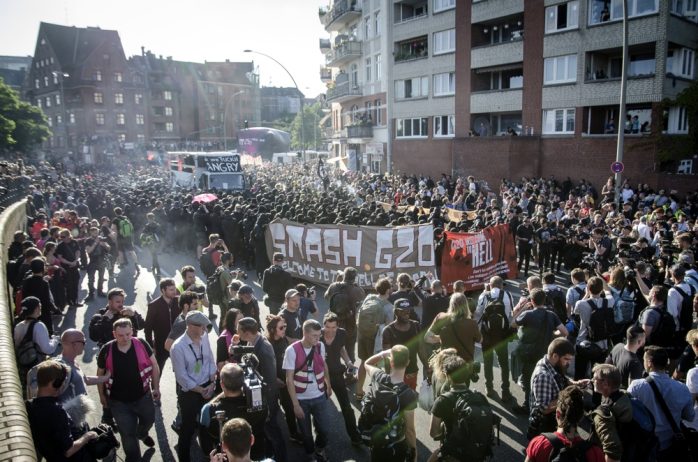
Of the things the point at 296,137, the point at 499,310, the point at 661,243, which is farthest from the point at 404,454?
the point at 296,137

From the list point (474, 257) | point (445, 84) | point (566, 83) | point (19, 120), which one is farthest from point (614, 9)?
point (19, 120)

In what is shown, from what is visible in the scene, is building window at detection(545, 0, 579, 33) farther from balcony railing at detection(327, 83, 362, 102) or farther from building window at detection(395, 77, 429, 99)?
balcony railing at detection(327, 83, 362, 102)

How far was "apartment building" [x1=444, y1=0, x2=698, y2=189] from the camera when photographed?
25391 mm

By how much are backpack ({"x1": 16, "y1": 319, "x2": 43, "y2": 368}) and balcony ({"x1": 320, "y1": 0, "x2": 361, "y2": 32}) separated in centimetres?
4279

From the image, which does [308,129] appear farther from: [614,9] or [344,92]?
[614,9]

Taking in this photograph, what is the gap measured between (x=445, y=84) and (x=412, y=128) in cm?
431

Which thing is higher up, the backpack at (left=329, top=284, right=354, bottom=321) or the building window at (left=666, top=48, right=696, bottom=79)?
the building window at (left=666, top=48, right=696, bottom=79)

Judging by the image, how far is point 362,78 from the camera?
45.4 meters

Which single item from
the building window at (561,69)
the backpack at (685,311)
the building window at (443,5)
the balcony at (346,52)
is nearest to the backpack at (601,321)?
the backpack at (685,311)

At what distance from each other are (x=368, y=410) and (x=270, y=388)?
134 cm

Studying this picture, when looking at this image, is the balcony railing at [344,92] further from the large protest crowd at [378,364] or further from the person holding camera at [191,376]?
the person holding camera at [191,376]

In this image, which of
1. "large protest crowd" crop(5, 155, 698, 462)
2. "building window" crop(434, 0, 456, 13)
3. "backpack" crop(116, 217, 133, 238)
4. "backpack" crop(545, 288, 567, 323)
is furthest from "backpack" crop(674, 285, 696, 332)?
"building window" crop(434, 0, 456, 13)

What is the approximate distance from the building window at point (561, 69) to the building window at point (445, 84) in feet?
23.5

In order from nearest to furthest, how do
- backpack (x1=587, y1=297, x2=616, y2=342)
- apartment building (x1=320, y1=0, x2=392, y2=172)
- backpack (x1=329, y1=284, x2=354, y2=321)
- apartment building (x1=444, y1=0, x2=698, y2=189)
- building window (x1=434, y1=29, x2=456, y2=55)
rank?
backpack (x1=587, y1=297, x2=616, y2=342) → backpack (x1=329, y1=284, x2=354, y2=321) → apartment building (x1=444, y1=0, x2=698, y2=189) → building window (x1=434, y1=29, x2=456, y2=55) → apartment building (x1=320, y1=0, x2=392, y2=172)
